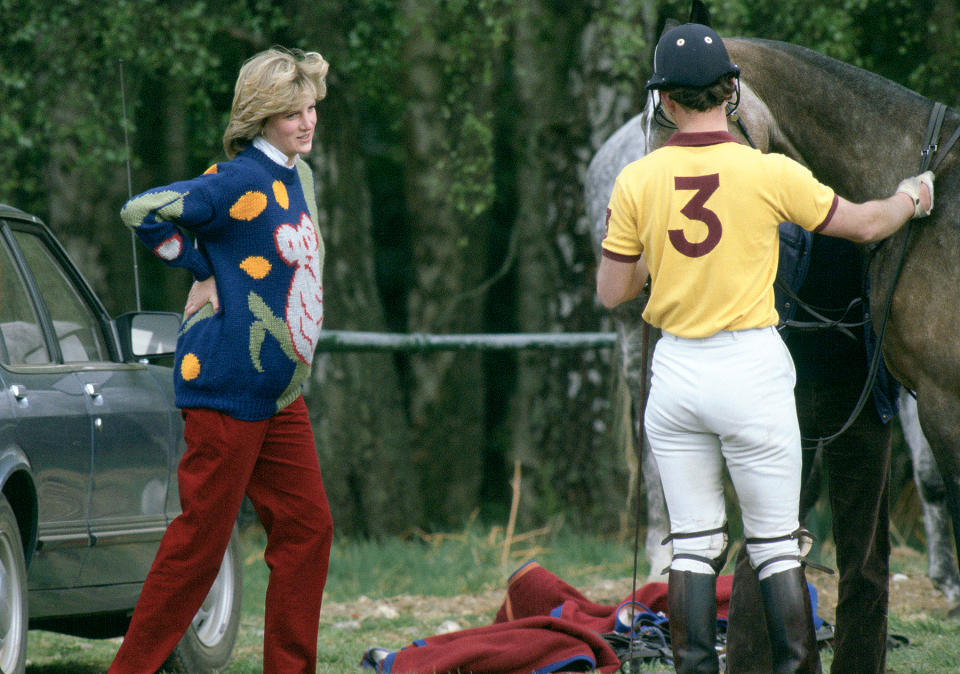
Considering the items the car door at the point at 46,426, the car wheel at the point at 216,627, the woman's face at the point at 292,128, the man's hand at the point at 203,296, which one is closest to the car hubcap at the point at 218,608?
the car wheel at the point at 216,627

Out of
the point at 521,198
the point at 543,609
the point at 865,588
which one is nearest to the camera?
the point at 865,588

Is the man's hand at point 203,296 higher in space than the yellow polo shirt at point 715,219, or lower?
lower

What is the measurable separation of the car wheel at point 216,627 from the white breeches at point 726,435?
2265mm

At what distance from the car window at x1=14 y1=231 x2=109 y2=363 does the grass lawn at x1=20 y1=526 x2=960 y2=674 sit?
139cm

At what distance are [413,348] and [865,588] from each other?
13.2 feet

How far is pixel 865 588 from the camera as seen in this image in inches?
172

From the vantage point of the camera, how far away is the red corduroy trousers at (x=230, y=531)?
3.86m

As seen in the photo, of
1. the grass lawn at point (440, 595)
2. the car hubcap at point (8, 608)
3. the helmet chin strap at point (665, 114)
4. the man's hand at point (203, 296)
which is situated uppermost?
the helmet chin strap at point (665, 114)

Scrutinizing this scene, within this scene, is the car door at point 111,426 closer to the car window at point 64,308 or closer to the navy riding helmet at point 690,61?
the car window at point 64,308

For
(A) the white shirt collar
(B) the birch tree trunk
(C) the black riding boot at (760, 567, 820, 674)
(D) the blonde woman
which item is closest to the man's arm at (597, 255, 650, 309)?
(C) the black riding boot at (760, 567, 820, 674)

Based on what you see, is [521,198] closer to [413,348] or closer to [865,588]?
[413,348]

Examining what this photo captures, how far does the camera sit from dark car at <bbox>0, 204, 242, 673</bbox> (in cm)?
427

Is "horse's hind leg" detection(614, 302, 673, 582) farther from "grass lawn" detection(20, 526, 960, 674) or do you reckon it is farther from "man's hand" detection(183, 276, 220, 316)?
"man's hand" detection(183, 276, 220, 316)

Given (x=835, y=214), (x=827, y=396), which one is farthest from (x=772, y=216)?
(x=827, y=396)
